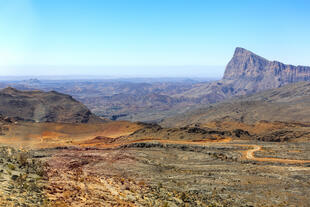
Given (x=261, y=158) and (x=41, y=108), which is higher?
(x=261, y=158)

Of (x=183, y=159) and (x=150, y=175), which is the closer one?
(x=150, y=175)

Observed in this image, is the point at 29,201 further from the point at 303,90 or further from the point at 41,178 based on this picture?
the point at 303,90

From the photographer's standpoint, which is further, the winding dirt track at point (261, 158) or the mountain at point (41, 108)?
the mountain at point (41, 108)

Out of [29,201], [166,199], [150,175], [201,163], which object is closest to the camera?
[29,201]

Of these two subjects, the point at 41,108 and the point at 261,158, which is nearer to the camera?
the point at 261,158

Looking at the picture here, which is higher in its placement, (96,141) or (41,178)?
(41,178)

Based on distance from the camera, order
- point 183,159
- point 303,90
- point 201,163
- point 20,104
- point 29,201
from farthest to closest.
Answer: point 303,90 → point 20,104 → point 183,159 → point 201,163 → point 29,201

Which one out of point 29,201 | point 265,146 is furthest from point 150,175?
point 265,146

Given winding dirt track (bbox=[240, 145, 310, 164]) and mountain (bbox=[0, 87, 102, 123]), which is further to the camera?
mountain (bbox=[0, 87, 102, 123])
